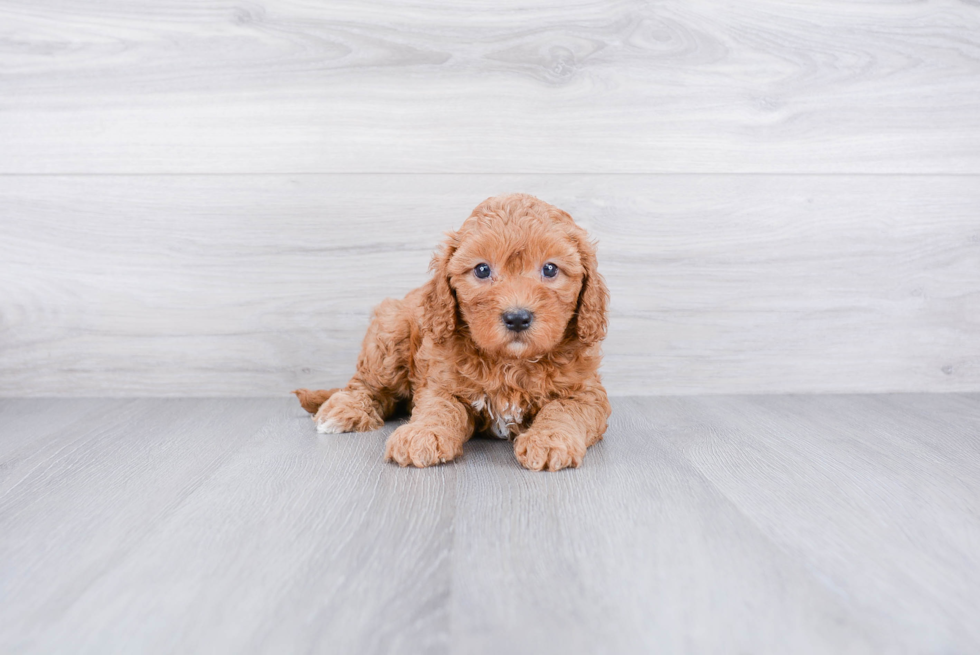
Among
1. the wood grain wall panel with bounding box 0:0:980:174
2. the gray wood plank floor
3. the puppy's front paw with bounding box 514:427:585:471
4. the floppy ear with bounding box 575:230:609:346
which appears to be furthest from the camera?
the wood grain wall panel with bounding box 0:0:980:174

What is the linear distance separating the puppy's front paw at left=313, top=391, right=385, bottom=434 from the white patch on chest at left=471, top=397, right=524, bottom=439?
423mm

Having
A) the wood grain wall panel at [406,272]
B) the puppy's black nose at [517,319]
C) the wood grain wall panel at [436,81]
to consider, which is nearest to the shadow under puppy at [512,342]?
the puppy's black nose at [517,319]

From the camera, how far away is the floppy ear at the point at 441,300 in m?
1.93

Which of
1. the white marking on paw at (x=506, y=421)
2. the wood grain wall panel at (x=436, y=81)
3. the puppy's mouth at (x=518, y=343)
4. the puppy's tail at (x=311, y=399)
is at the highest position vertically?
the wood grain wall panel at (x=436, y=81)

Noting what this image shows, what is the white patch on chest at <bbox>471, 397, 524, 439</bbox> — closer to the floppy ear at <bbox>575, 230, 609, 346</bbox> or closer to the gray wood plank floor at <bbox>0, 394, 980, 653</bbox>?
the gray wood plank floor at <bbox>0, 394, 980, 653</bbox>

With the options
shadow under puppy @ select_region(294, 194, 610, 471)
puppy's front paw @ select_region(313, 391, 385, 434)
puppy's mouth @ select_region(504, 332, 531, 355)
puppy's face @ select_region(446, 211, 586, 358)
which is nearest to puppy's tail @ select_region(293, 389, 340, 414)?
puppy's front paw @ select_region(313, 391, 385, 434)

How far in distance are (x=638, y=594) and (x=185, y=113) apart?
2.48 metres

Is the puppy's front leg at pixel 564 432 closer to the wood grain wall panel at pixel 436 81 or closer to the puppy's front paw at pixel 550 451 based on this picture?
the puppy's front paw at pixel 550 451

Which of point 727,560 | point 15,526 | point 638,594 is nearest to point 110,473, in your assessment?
point 15,526

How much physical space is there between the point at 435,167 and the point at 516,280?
3.47 feet

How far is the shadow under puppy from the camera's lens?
1.78 m

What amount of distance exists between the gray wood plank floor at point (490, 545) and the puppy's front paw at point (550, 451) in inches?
1.8

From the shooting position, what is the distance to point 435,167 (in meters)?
2.71

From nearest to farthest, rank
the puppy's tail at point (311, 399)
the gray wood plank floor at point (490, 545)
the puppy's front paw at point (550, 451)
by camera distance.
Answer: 1. the gray wood plank floor at point (490, 545)
2. the puppy's front paw at point (550, 451)
3. the puppy's tail at point (311, 399)
